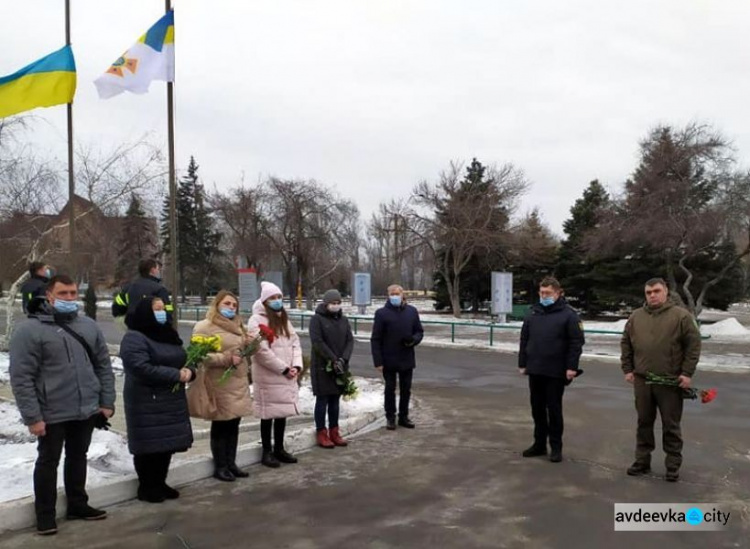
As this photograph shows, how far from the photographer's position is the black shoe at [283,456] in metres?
6.39

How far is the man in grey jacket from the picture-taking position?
14.4 feet

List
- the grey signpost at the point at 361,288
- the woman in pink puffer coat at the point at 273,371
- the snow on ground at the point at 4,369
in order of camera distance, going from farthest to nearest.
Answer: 1. the grey signpost at the point at 361,288
2. the snow on ground at the point at 4,369
3. the woman in pink puffer coat at the point at 273,371

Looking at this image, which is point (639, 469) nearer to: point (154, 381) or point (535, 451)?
point (535, 451)

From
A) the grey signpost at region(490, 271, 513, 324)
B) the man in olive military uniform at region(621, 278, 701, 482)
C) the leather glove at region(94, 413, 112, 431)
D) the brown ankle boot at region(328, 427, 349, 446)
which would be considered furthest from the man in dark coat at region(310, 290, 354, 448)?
the grey signpost at region(490, 271, 513, 324)

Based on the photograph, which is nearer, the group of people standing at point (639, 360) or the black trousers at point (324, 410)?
the group of people standing at point (639, 360)

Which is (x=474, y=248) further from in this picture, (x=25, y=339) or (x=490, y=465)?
(x=25, y=339)

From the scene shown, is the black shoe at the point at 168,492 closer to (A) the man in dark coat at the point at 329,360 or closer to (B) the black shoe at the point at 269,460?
(B) the black shoe at the point at 269,460

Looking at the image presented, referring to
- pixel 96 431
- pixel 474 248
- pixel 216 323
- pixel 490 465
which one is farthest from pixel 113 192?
pixel 474 248

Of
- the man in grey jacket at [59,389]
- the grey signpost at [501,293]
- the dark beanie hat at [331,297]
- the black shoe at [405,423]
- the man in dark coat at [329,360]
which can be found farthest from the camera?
the grey signpost at [501,293]

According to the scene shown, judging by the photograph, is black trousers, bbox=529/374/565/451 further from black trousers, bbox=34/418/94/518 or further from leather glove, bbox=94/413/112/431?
black trousers, bbox=34/418/94/518

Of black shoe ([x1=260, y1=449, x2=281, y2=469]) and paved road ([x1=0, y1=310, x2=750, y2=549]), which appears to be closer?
paved road ([x1=0, y1=310, x2=750, y2=549])

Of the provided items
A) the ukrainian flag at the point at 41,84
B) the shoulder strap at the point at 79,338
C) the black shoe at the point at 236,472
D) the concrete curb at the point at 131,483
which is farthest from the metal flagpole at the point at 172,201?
the shoulder strap at the point at 79,338

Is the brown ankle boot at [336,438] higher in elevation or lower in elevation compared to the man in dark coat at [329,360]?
lower

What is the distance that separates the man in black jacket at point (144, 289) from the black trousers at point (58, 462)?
1378mm
